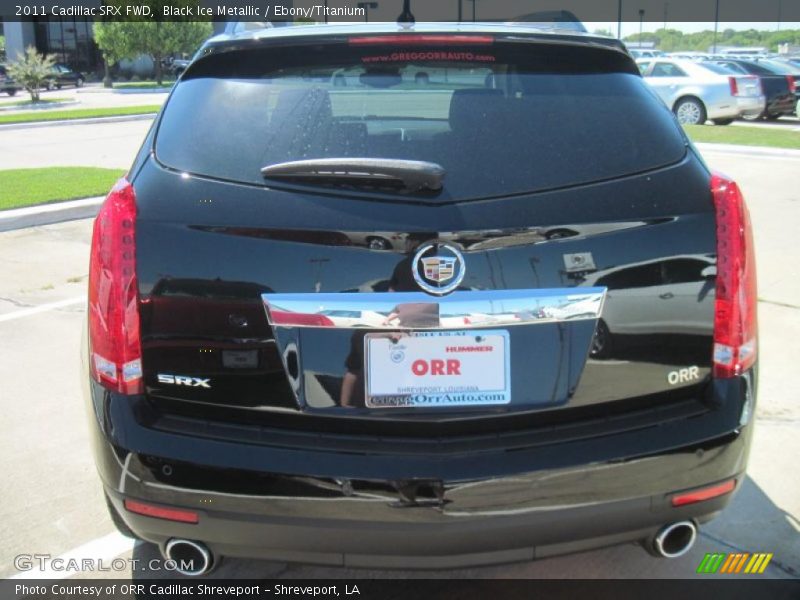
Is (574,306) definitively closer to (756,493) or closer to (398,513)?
(398,513)

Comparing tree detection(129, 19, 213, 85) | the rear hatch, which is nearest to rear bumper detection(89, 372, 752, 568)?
the rear hatch

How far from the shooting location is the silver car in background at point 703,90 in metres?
20.3

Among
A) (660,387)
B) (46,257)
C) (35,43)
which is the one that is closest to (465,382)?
(660,387)

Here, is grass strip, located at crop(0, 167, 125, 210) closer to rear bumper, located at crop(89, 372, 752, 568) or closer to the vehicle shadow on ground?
the vehicle shadow on ground

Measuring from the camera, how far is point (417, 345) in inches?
81.9

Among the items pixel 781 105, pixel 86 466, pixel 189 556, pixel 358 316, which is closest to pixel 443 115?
pixel 358 316

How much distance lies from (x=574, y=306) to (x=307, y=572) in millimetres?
1442

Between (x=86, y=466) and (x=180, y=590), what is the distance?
1.07 m

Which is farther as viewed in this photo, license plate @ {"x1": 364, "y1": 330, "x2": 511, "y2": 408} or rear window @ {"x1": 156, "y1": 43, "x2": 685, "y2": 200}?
rear window @ {"x1": 156, "y1": 43, "x2": 685, "y2": 200}

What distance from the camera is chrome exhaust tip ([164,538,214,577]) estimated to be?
2.28m

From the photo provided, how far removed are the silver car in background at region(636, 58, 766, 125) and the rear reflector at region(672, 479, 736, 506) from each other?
19343 mm

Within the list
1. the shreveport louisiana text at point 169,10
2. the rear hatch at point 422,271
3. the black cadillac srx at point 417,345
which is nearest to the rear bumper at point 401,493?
the black cadillac srx at point 417,345

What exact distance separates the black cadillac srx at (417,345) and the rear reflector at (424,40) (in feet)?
1.13

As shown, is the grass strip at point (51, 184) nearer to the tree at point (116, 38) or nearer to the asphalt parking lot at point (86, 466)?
the asphalt parking lot at point (86, 466)
